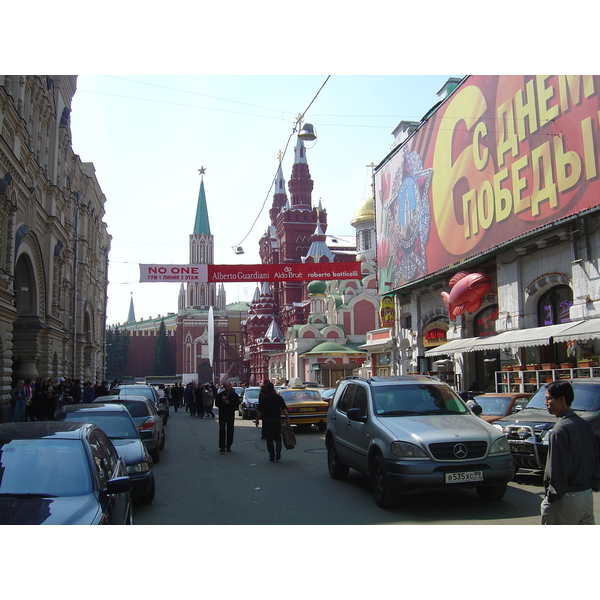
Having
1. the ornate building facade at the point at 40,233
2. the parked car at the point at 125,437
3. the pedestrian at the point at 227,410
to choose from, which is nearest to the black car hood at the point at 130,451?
the parked car at the point at 125,437

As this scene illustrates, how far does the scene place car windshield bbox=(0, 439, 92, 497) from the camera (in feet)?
16.7

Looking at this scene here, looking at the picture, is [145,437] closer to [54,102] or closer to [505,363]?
[505,363]

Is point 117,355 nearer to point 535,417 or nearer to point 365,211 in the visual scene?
point 365,211

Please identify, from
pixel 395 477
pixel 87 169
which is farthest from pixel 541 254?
pixel 87 169

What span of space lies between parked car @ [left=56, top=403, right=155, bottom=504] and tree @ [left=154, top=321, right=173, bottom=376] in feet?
386

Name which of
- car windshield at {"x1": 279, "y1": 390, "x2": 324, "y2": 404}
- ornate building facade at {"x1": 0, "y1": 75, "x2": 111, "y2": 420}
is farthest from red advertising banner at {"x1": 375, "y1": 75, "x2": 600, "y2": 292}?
ornate building facade at {"x1": 0, "y1": 75, "x2": 111, "y2": 420}

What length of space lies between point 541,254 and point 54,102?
23.1 metres

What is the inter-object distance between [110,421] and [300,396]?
1144 centimetres

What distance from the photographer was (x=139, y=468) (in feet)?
27.5

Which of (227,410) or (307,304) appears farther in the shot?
(307,304)

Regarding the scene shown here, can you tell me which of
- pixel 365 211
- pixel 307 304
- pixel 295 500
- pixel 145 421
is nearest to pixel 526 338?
pixel 145 421

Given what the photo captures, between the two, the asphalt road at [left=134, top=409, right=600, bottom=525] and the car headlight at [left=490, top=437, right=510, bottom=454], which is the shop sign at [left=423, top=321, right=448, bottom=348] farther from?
the car headlight at [left=490, top=437, right=510, bottom=454]

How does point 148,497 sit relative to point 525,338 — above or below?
below

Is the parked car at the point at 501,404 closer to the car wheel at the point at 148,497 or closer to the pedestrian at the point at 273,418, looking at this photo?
the pedestrian at the point at 273,418
